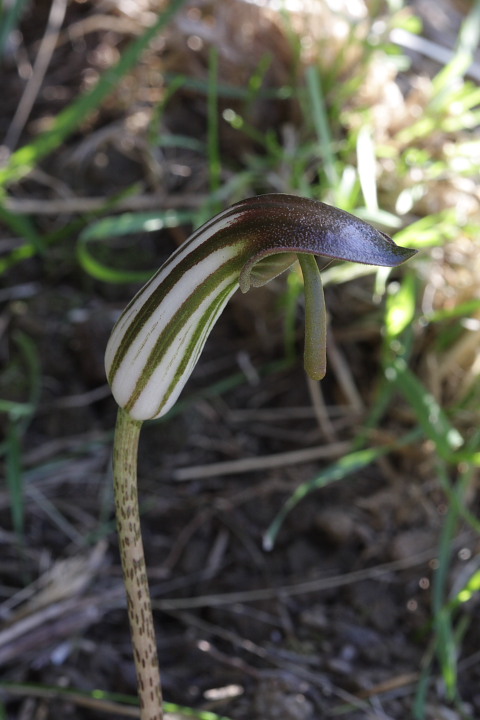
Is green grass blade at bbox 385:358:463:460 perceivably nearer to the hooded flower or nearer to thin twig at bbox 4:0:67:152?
the hooded flower

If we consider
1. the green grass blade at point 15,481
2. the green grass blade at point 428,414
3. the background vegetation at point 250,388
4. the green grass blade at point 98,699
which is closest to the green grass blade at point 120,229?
the background vegetation at point 250,388

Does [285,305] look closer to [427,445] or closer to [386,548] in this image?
[427,445]

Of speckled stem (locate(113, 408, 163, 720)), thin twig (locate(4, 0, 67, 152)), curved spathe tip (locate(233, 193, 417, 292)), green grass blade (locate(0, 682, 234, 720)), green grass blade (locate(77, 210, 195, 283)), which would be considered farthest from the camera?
thin twig (locate(4, 0, 67, 152))

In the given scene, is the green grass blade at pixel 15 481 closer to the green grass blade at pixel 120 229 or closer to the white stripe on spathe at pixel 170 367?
the green grass blade at pixel 120 229

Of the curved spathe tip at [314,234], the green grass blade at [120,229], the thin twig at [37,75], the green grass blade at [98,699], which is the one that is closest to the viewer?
the curved spathe tip at [314,234]

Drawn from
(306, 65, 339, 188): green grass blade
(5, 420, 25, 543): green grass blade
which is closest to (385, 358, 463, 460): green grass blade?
(306, 65, 339, 188): green grass blade

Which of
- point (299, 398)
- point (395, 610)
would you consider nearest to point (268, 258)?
point (395, 610)
